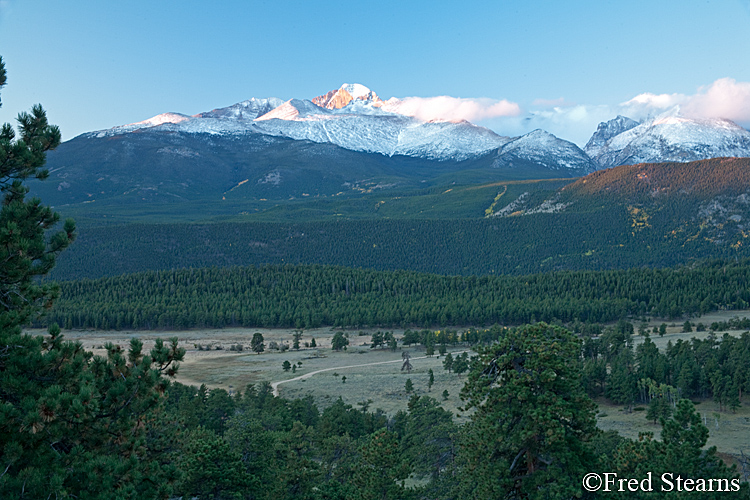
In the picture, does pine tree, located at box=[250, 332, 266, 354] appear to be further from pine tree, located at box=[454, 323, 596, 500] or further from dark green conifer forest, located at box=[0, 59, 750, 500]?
pine tree, located at box=[454, 323, 596, 500]

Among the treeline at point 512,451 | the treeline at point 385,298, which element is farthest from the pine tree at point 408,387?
the treeline at point 385,298

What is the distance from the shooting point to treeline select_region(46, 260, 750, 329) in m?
148

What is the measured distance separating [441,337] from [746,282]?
291ft

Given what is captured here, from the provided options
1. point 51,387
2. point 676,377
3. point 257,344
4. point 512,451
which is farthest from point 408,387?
point 51,387

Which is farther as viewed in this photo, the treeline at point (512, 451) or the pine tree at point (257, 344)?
the pine tree at point (257, 344)

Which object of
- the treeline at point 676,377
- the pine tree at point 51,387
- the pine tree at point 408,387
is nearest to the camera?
the pine tree at point 51,387

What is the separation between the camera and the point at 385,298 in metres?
174

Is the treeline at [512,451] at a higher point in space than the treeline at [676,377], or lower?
higher

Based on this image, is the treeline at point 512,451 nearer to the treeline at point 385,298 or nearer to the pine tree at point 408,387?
the pine tree at point 408,387

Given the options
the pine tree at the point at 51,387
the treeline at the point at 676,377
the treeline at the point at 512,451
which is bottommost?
the treeline at the point at 676,377

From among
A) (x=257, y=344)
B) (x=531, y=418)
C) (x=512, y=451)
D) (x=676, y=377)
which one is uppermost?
(x=531, y=418)

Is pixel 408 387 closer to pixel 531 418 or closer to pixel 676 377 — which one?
pixel 676 377

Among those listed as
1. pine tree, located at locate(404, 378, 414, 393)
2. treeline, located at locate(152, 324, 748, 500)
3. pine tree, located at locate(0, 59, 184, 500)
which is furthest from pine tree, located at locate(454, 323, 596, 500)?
pine tree, located at locate(404, 378, 414, 393)

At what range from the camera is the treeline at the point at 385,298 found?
148m
